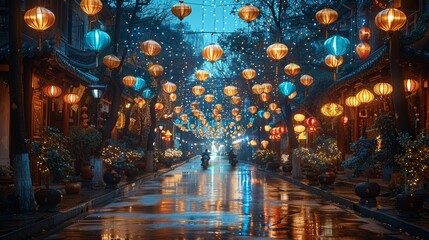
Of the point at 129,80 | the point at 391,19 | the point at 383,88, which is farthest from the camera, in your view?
the point at 129,80

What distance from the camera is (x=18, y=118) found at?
17.3 metres

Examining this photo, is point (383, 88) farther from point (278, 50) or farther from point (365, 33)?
point (365, 33)

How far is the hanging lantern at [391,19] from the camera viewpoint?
19.4m

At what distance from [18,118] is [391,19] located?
34.5 feet

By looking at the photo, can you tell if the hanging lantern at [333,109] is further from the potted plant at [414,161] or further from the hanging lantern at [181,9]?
the potted plant at [414,161]

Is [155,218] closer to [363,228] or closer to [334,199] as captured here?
[363,228]

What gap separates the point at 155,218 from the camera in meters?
17.5

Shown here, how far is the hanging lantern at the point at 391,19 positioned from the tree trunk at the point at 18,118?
9965 mm

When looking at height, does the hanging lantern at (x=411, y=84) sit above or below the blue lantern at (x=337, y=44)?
below

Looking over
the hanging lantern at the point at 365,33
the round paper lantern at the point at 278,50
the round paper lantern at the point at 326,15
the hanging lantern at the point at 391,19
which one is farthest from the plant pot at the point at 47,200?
the hanging lantern at the point at 365,33

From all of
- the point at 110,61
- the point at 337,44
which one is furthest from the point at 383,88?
the point at 110,61

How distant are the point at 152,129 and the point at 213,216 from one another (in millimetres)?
32002

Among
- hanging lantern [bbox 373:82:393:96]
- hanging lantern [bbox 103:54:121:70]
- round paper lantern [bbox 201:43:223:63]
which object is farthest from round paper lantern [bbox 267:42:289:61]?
hanging lantern [bbox 103:54:121:70]

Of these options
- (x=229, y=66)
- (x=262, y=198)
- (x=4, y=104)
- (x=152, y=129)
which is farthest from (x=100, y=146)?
(x=229, y=66)
